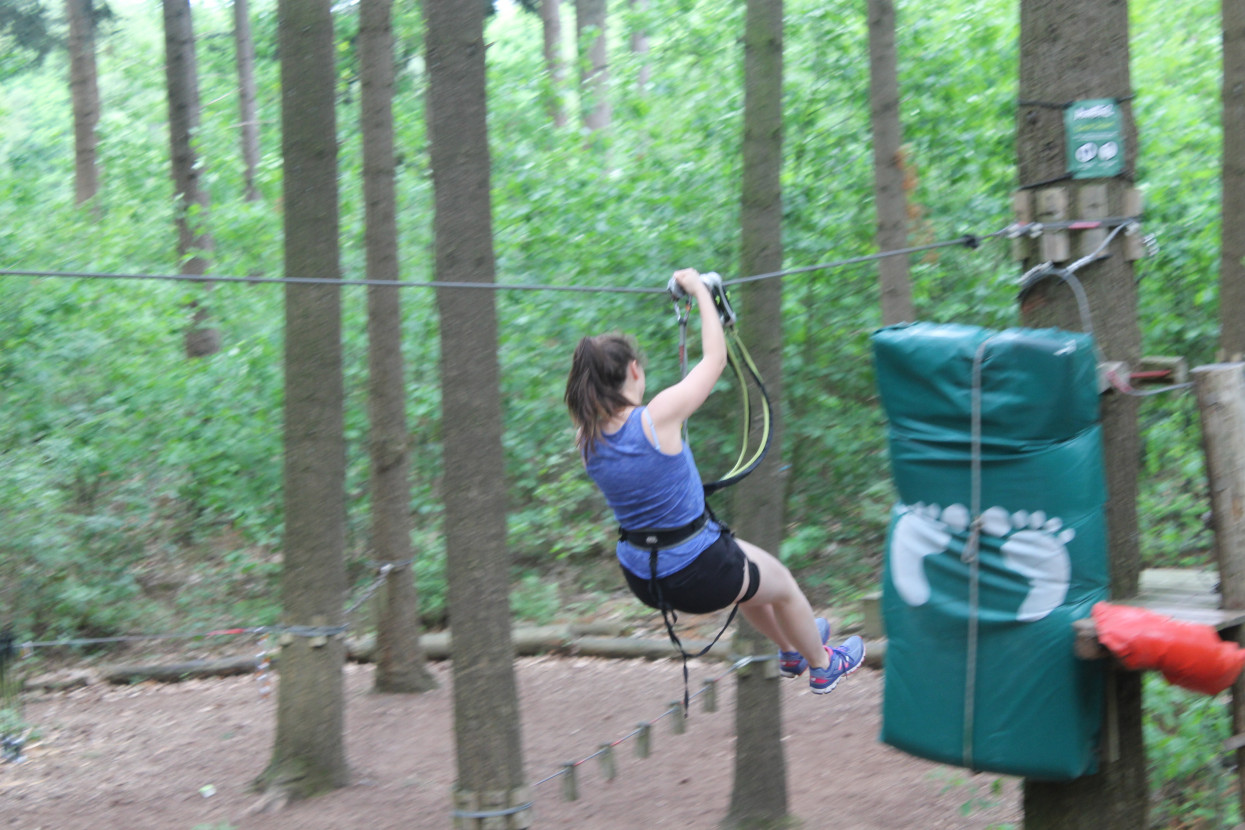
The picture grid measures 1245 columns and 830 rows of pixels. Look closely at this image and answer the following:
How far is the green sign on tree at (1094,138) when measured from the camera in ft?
12.8

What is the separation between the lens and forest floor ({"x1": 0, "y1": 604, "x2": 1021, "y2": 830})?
664 centimetres

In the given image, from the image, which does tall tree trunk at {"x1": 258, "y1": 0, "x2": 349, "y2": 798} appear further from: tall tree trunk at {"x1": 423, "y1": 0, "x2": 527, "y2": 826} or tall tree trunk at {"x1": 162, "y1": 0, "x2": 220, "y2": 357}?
tall tree trunk at {"x1": 162, "y1": 0, "x2": 220, "y2": 357}

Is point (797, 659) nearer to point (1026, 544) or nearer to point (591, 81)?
point (1026, 544)

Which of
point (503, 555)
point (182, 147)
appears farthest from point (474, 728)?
point (182, 147)

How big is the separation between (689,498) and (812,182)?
244 inches

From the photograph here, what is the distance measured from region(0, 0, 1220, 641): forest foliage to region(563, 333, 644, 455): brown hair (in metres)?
4.90

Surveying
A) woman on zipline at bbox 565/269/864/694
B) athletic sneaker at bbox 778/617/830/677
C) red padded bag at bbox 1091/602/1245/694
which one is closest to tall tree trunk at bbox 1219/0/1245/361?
athletic sneaker at bbox 778/617/830/677

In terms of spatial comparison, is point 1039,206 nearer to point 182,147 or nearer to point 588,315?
point 588,315

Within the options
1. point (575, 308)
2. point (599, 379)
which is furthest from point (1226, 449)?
point (575, 308)

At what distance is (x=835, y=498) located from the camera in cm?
1031

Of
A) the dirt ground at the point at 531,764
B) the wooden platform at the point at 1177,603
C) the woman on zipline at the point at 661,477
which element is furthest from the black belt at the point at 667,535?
the dirt ground at the point at 531,764

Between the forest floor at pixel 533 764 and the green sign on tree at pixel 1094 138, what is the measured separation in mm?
3128

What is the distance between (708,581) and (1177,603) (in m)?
1.56

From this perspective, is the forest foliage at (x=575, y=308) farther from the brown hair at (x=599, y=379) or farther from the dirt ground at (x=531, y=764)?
the brown hair at (x=599, y=379)
